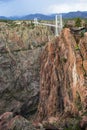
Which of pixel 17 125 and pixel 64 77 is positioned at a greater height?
pixel 64 77

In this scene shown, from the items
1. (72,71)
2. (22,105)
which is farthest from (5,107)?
(72,71)

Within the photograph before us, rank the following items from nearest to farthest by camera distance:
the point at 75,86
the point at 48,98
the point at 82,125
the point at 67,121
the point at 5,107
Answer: the point at 82,125 → the point at 67,121 → the point at 75,86 → the point at 48,98 → the point at 5,107

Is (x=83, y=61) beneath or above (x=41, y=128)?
above

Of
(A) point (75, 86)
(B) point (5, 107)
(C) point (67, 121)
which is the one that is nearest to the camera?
(C) point (67, 121)

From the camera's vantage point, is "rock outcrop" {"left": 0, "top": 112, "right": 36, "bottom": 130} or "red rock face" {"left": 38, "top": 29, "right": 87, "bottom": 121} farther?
"red rock face" {"left": 38, "top": 29, "right": 87, "bottom": 121}

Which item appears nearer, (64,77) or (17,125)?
(17,125)

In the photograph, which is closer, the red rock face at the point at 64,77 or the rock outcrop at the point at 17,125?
the rock outcrop at the point at 17,125

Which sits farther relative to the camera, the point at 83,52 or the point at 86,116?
the point at 83,52

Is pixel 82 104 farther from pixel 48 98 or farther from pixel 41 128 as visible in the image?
pixel 48 98
